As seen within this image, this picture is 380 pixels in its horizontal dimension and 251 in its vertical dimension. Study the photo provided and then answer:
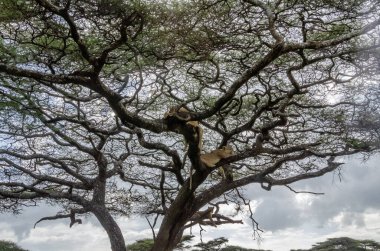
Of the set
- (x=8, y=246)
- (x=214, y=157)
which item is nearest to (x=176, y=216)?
(x=214, y=157)

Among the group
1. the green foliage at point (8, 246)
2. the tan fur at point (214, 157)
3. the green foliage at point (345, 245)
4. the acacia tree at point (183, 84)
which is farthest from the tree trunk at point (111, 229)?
the green foliage at point (345, 245)

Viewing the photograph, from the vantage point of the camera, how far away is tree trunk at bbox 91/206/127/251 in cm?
1045

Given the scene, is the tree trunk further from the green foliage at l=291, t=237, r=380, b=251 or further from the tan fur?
the green foliage at l=291, t=237, r=380, b=251

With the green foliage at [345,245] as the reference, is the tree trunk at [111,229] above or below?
below

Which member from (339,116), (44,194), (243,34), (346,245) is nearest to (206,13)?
(243,34)

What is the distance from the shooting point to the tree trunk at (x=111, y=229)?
1045cm

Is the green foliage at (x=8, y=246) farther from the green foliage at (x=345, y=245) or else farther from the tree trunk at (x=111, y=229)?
the green foliage at (x=345, y=245)

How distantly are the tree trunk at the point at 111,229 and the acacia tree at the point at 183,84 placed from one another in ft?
0.09

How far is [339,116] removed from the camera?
10.5 m

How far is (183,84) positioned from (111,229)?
346 centimetres

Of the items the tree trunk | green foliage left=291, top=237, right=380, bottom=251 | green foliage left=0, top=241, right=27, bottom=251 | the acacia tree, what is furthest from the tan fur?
green foliage left=291, top=237, right=380, bottom=251

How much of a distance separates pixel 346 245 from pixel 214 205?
8103mm

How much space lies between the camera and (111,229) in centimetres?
1055

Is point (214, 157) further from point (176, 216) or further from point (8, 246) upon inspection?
point (8, 246)
